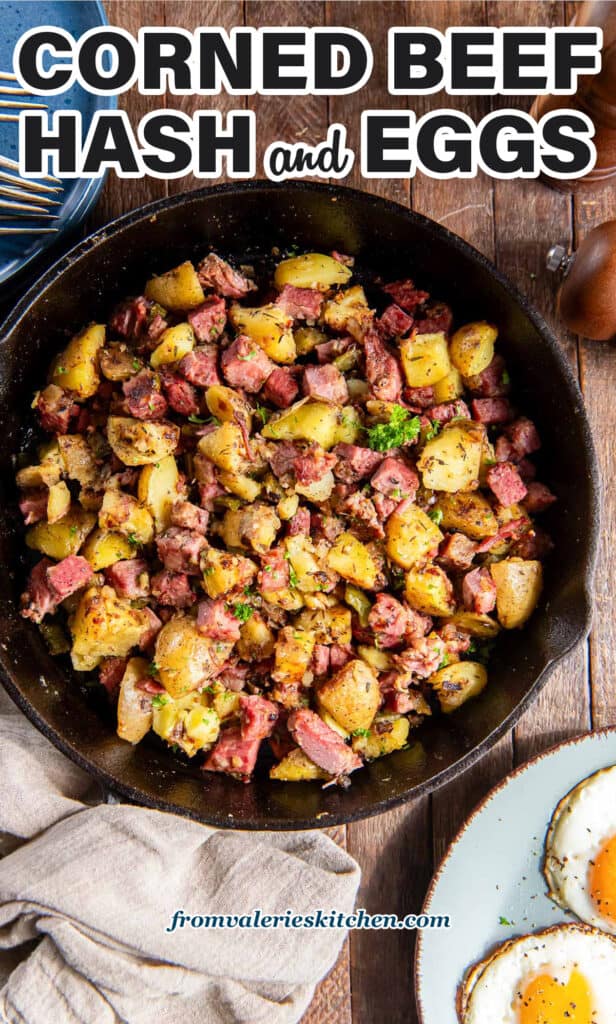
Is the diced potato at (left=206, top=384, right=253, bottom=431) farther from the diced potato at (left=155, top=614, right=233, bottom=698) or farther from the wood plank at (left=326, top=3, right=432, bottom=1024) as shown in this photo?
the wood plank at (left=326, top=3, right=432, bottom=1024)

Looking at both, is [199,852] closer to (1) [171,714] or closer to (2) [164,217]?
(1) [171,714]

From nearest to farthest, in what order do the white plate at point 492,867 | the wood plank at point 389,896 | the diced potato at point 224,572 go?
the diced potato at point 224,572 → the white plate at point 492,867 → the wood plank at point 389,896

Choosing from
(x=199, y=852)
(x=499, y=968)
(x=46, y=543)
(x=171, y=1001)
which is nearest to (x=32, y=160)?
(x=46, y=543)

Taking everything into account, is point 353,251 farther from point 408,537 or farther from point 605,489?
point 605,489

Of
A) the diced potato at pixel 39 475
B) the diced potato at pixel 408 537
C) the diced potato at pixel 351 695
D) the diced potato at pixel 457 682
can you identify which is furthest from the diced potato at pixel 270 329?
the diced potato at pixel 457 682

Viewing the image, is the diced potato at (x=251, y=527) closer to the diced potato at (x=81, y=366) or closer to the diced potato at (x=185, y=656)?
the diced potato at (x=185, y=656)

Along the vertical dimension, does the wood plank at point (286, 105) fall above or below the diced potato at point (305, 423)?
above
